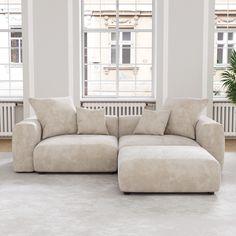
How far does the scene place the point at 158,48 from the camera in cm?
819

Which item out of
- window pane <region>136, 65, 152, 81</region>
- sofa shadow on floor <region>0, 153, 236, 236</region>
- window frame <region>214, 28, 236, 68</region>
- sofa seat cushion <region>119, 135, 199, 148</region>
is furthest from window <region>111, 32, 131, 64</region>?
sofa shadow on floor <region>0, 153, 236, 236</region>

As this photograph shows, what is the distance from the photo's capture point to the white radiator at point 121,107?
837 centimetres

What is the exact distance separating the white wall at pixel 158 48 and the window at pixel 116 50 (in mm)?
432

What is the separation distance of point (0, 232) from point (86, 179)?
1.84 m

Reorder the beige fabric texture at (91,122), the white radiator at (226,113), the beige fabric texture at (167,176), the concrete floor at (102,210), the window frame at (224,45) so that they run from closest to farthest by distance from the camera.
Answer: the concrete floor at (102,210) → the beige fabric texture at (167,176) → the beige fabric texture at (91,122) → the white radiator at (226,113) → the window frame at (224,45)

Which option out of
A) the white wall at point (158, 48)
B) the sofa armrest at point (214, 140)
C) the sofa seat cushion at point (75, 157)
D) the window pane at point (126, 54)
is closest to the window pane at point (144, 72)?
the window pane at point (126, 54)

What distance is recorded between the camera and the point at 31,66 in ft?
27.0

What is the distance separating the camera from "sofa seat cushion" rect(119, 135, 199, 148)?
5.61 metres

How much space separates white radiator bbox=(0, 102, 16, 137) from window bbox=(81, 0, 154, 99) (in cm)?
134

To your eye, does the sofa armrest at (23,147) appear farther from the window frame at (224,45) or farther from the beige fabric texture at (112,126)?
the window frame at (224,45)

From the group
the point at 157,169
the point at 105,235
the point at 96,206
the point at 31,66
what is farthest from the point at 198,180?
the point at 31,66

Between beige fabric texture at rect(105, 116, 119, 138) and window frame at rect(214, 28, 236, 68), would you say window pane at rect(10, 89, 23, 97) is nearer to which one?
beige fabric texture at rect(105, 116, 119, 138)

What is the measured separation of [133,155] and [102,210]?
2.68ft

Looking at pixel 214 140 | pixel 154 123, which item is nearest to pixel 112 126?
pixel 154 123
